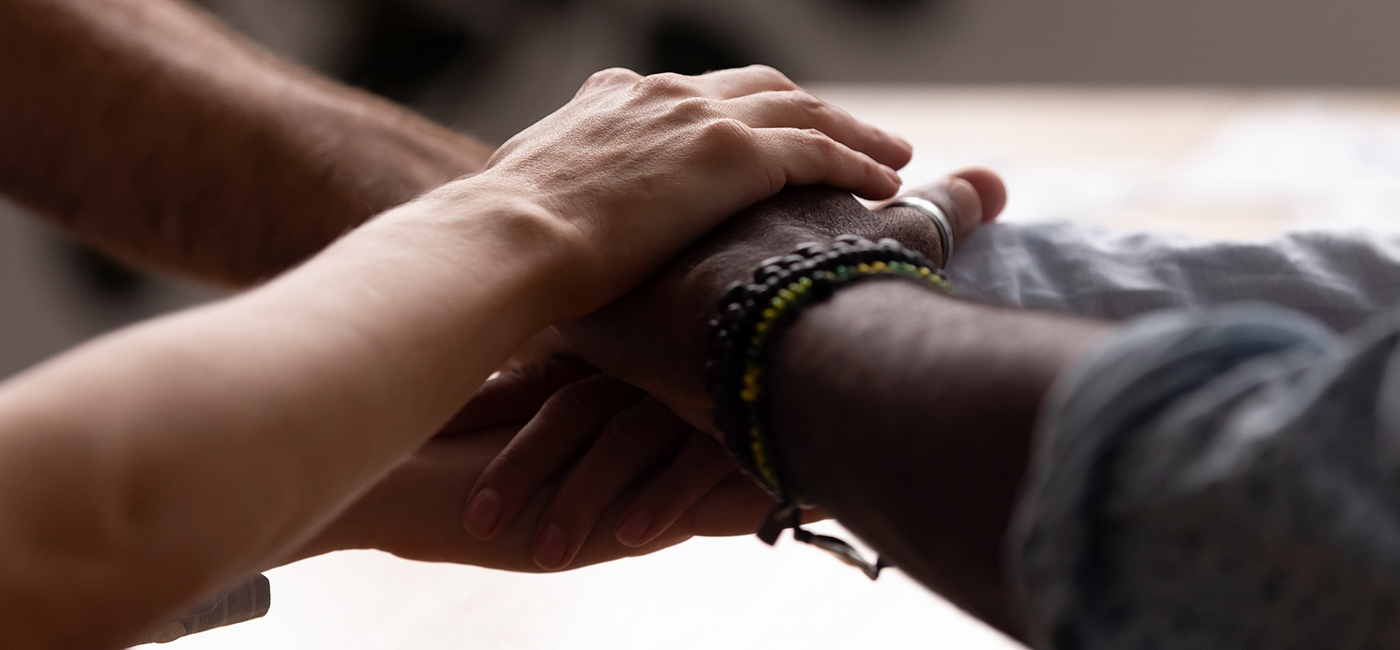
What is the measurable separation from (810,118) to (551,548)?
1.03 feet

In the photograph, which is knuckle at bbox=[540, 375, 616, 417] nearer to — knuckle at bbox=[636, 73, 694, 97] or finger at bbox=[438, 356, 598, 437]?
finger at bbox=[438, 356, 598, 437]

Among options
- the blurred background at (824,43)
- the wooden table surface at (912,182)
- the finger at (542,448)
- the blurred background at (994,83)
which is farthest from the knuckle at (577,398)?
the blurred background at (824,43)

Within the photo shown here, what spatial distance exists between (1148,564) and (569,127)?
1.41ft

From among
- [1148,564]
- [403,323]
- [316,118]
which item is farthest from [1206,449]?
[316,118]

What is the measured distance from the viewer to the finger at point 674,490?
0.61 m

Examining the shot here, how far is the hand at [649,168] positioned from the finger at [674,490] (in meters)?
0.12

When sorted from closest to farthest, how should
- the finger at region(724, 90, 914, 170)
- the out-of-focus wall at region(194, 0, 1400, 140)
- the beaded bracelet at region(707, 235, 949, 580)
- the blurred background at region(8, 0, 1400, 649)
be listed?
the beaded bracelet at region(707, 235, 949, 580) → the finger at region(724, 90, 914, 170) → the blurred background at region(8, 0, 1400, 649) → the out-of-focus wall at region(194, 0, 1400, 140)

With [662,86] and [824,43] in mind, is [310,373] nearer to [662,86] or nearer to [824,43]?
[662,86]

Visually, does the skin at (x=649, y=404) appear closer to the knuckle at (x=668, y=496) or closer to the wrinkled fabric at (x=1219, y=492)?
the knuckle at (x=668, y=496)

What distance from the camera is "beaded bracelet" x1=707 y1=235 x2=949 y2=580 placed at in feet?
1.46

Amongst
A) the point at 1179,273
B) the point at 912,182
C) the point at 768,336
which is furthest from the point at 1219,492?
the point at 912,182

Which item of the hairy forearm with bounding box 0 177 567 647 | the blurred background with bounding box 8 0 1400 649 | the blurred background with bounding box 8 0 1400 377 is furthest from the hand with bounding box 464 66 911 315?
the blurred background with bounding box 8 0 1400 377

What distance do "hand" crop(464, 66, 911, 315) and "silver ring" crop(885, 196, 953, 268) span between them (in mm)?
21

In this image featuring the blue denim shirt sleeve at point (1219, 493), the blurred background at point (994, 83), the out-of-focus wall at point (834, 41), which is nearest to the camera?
the blue denim shirt sleeve at point (1219, 493)
